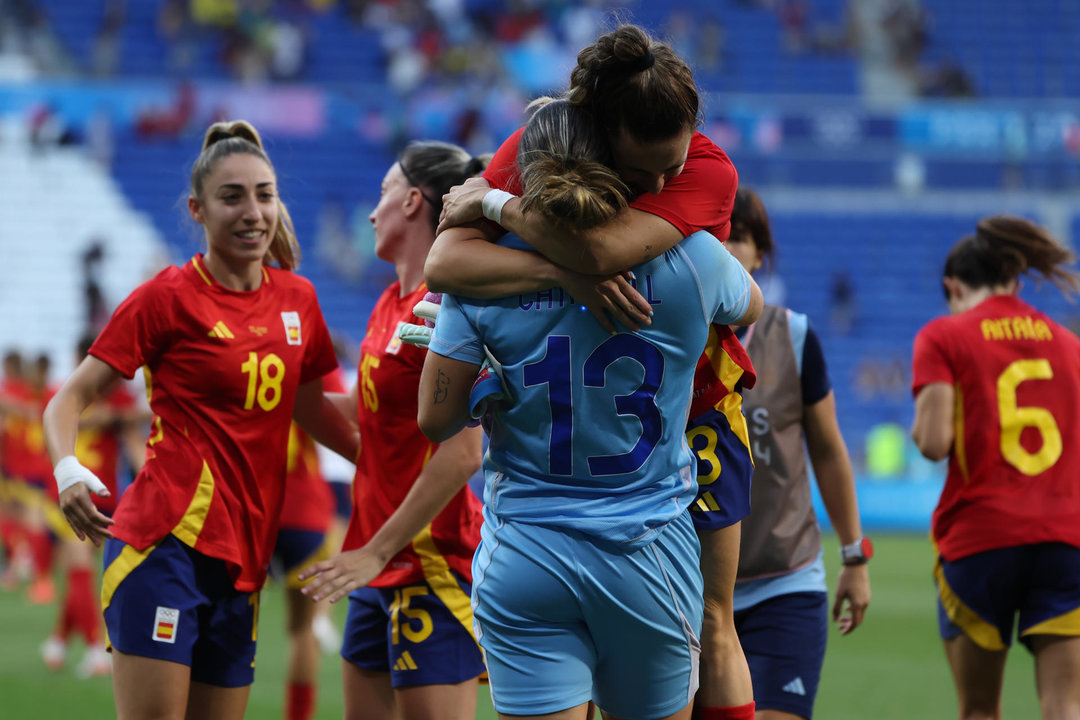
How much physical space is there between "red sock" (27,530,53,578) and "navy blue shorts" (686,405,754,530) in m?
9.97

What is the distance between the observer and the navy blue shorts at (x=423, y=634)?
11.5 feet

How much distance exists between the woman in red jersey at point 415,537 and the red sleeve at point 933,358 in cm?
182

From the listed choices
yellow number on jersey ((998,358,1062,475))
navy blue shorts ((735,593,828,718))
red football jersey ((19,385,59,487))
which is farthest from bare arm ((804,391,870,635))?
red football jersey ((19,385,59,487))

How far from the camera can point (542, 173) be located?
2.42 m

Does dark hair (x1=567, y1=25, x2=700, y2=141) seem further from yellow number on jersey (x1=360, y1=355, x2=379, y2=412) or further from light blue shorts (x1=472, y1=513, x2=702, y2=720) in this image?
yellow number on jersey (x1=360, y1=355, x2=379, y2=412)

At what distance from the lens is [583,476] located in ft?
8.25

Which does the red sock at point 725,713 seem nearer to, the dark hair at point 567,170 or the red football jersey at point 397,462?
the red football jersey at point 397,462

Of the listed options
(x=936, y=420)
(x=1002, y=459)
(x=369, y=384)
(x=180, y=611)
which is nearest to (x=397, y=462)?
(x=369, y=384)

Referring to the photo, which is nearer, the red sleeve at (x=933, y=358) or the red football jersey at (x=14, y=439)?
the red sleeve at (x=933, y=358)

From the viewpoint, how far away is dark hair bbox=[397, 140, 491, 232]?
377 centimetres

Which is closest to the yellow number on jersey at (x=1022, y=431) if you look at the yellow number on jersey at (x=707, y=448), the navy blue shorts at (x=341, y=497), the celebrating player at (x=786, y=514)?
the celebrating player at (x=786, y=514)

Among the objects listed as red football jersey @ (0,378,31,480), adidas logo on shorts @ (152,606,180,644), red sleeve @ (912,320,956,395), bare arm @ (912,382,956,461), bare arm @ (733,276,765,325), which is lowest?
adidas logo on shorts @ (152,606,180,644)

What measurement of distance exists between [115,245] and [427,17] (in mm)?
7962

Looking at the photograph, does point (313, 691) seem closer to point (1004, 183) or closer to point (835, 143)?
point (835, 143)
